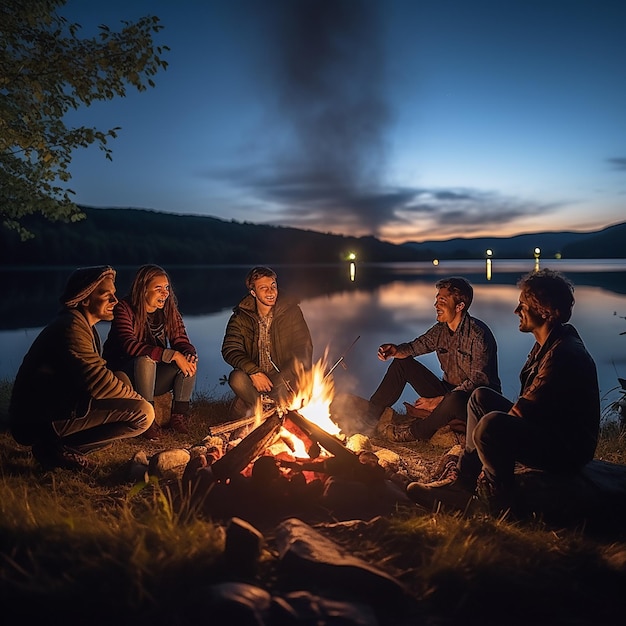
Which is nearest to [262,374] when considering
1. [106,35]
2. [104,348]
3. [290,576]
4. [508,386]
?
[104,348]

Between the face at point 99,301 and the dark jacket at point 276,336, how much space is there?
219 centimetres

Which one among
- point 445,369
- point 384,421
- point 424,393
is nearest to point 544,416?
point 445,369

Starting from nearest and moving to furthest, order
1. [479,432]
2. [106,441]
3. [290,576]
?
[290,576]
[479,432]
[106,441]

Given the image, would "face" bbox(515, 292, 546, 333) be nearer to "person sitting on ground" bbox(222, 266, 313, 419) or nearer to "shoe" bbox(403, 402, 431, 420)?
"shoe" bbox(403, 402, 431, 420)

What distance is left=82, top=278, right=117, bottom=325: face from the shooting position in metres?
5.41

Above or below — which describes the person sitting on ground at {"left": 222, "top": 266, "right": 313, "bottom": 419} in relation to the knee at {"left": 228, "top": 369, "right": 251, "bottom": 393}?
above

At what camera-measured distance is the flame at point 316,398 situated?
20.9 ft

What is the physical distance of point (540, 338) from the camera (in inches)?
181

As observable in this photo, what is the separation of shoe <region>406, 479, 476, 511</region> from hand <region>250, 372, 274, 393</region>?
2.75 metres

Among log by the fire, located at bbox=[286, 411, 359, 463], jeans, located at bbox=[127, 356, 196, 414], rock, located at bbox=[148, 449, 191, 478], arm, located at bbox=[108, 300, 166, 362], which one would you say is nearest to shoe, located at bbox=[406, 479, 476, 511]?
log by the fire, located at bbox=[286, 411, 359, 463]

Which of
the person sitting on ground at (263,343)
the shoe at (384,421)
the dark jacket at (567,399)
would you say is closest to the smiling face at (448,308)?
the shoe at (384,421)

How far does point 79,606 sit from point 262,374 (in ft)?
13.9

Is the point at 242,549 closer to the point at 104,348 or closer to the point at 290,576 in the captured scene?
the point at 290,576

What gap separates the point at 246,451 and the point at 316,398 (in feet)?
4.93
